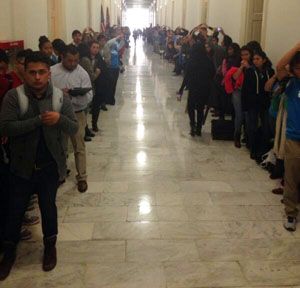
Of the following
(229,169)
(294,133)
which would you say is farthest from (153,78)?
(294,133)

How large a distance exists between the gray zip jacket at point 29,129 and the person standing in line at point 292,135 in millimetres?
2053

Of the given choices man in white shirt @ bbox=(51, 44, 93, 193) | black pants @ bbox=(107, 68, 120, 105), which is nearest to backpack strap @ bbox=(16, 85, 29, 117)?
man in white shirt @ bbox=(51, 44, 93, 193)

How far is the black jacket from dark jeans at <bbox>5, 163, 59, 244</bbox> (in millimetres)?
3715

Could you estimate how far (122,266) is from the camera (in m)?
3.53

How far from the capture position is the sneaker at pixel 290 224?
4227 mm

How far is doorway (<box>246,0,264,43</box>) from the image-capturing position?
9.14 metres

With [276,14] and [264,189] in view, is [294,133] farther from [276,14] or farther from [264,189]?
[276,14]

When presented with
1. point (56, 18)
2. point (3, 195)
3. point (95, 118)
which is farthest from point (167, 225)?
point (56, 18)

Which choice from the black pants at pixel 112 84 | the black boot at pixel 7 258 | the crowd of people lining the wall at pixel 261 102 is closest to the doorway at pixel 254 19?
the crowd of people lining the wall at pixel 261 102

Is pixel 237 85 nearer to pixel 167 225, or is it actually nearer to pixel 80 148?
pixel 80 148

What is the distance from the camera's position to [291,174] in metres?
4.17

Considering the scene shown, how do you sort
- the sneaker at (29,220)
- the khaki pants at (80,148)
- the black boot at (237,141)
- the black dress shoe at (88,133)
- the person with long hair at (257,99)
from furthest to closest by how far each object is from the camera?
the black dress shoe at (88,133)
the black boot at (237,141)
the person with long hair at (257,99)
the khaki pants at (80,148)
the sneaker at (29,220)

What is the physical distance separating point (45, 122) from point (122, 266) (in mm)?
1368

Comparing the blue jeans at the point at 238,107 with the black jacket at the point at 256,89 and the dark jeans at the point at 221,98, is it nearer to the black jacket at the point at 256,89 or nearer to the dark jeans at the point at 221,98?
the black jacket at the point at 256,89
